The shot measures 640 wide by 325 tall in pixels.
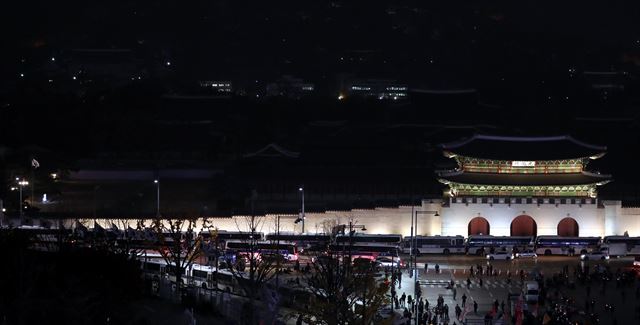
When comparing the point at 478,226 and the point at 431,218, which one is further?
the point at 478,226

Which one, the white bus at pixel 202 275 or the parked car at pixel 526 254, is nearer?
the white bus at pixel 202 275

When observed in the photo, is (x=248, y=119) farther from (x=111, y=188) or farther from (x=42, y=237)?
(x=42, y=237)

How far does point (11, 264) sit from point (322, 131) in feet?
140

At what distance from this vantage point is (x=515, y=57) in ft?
365

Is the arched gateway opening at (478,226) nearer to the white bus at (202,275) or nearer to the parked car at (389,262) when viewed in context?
the parked car at (389,262)

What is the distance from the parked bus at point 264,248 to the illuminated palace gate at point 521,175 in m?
7.62

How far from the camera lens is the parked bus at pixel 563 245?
158 feet

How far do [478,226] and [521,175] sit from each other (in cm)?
257

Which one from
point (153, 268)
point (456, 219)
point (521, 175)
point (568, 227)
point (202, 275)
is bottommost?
point (202, 275)

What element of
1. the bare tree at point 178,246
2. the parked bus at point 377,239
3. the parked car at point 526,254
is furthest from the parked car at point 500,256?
the bare tree at point 178,246

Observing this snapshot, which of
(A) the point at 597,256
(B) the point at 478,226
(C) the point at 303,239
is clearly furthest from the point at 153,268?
(A) the point at 597,256

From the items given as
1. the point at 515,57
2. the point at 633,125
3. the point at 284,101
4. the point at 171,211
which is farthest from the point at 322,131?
the point at 515,57

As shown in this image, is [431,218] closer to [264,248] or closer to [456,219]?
[456,219]

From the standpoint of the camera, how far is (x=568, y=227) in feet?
166
